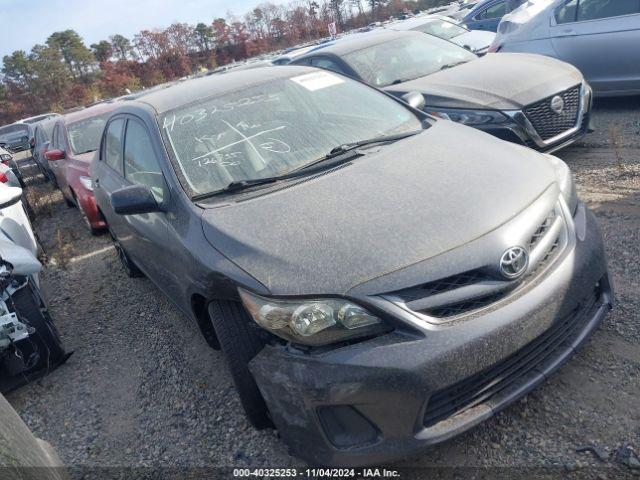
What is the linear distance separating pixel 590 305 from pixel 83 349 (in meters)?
3.59

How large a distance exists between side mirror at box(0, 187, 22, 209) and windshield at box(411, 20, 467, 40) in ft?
24.1

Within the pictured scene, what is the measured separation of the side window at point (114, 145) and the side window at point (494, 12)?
11279 mm

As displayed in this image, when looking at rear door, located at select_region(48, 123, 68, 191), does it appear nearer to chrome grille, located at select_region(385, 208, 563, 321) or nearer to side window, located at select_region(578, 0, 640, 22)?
chrome grille, located at select_region(385, 208, 563, 321)

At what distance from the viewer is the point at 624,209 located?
417cm

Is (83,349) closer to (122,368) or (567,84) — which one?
(122,368)

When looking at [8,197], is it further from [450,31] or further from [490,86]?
[450,31]

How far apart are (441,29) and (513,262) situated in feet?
29.1

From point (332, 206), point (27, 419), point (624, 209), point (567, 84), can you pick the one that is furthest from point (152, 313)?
point (567, 84)

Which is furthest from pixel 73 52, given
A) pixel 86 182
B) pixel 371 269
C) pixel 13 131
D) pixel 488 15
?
pixel 371 269

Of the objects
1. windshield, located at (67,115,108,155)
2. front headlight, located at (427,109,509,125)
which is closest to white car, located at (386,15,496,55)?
front headlight, located at (427,109,509,125)

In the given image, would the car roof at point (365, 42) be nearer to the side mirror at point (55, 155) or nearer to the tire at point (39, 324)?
the side mirror at point (55, 155)

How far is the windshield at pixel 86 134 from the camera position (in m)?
7.62

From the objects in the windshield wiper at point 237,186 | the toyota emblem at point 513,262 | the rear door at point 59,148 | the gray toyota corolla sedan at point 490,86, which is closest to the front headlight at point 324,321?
the toyota emblem at point 513,262

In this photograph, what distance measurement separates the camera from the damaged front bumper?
2.04m
